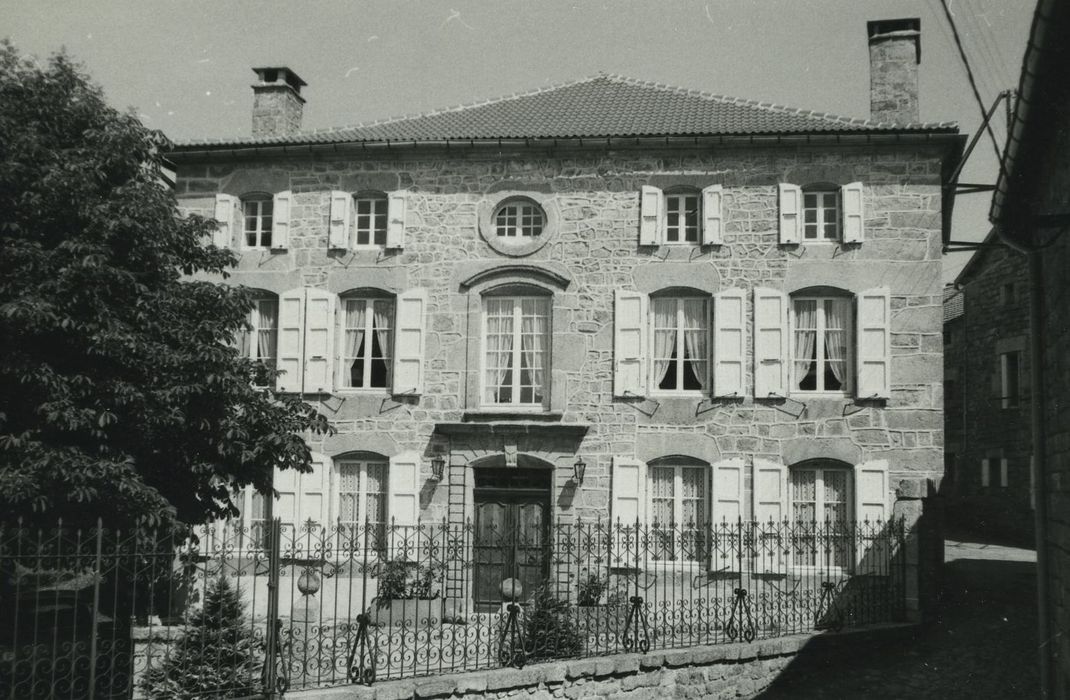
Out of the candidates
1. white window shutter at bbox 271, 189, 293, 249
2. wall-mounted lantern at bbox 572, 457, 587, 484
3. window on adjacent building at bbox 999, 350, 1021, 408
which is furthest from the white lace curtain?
window on adjacent building at bbox 999, 350, 1021, 408

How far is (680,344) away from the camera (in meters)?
15.3

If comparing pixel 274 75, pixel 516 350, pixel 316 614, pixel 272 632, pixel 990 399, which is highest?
pixel 274 75

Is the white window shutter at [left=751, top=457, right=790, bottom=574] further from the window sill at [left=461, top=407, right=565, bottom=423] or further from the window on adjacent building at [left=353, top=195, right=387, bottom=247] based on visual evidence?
the window on adjacent building at [left=353, top=195, right=387, bottom=247]

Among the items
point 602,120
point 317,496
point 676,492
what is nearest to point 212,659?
point 317,496

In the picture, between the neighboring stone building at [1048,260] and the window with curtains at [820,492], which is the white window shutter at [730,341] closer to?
the window with curtains at [820,492]

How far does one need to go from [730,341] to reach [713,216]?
208cm

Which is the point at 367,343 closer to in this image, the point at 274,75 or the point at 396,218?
the point at 396,218

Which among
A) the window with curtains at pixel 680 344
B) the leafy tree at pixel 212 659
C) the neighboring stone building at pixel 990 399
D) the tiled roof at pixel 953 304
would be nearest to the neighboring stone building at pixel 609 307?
the window with curtains at pixel 680 344

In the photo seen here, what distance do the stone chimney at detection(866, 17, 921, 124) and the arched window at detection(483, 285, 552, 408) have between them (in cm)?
647

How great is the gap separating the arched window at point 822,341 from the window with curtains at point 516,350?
410 centimetres

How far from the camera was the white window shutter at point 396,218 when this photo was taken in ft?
51.9

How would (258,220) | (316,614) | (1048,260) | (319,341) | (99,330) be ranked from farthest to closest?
(258,220) → (319,341) → (316,614) → (99,330) → (1048,260)

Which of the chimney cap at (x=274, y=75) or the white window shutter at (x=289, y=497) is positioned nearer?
the white window shutter at (x=289, y=497)

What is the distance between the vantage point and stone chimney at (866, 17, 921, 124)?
15.4m
